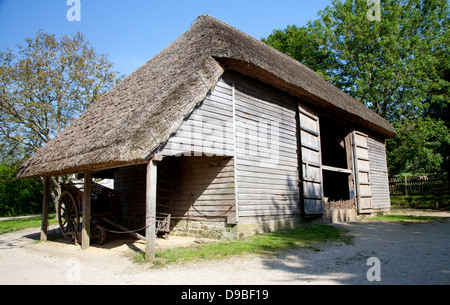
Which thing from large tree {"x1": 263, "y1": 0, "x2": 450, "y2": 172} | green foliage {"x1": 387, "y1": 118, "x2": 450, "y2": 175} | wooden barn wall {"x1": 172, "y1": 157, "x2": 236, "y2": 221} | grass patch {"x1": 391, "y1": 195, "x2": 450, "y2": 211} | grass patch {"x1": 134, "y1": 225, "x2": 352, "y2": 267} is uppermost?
large tree {"x1": 263, "y1": 0, "x2": 450, "y2": 172}

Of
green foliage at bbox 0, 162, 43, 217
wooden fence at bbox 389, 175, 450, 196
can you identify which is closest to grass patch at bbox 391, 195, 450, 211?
wooden fence at bbox 389, 175, 450, 196

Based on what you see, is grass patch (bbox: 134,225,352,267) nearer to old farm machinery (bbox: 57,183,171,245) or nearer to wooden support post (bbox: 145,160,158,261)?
wooden support post (bbox: 145,160,158,261)

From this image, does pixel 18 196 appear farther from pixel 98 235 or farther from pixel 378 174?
pixel 378 174

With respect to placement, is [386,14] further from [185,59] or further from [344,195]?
[185,59]

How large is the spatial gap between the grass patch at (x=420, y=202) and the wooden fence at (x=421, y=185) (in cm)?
51

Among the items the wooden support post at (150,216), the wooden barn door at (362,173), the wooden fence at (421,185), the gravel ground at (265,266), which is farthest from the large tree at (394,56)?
the wooden support post at (150,216)

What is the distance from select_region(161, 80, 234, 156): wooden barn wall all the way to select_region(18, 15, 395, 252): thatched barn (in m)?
0.03

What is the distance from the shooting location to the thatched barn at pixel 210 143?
6.43 meters

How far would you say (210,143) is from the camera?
725 cm

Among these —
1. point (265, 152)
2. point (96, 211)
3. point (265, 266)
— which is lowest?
point (265, 266)

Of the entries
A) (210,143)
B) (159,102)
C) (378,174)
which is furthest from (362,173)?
(159,102)

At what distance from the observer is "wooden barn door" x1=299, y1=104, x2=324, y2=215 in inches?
381

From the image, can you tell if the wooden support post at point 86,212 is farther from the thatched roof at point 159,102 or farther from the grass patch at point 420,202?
the grass patch at point 420,202

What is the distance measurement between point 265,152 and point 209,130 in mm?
2121
